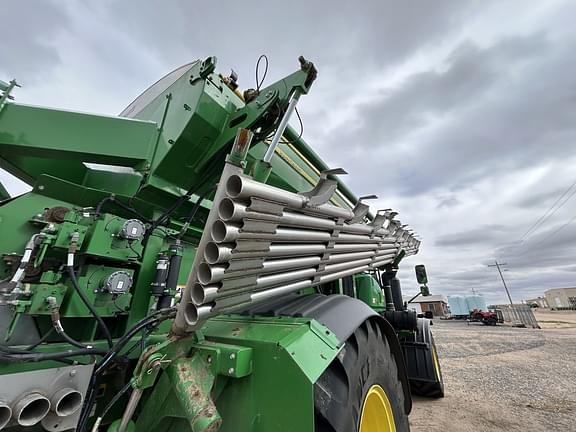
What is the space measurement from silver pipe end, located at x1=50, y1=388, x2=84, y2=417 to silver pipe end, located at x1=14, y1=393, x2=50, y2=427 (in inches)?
1.1

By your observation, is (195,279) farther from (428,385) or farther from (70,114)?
(428,385)

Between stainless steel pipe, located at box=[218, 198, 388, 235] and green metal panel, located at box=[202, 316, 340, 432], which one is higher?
stainless steel pipe, located at box=[218, 198, 388, 235]

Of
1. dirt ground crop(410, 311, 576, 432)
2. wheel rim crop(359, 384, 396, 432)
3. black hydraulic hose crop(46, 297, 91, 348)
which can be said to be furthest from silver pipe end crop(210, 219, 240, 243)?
dirt ground crop(410, 311, 576, 432)

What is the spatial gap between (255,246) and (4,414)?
1127 millimetres

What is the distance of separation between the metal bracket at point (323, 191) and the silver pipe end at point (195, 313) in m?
0.68

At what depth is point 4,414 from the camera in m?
1.01

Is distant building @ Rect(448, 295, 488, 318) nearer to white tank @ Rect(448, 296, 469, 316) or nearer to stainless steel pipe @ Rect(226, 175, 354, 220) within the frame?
white tank @ Rect(448, 296, 469, 316)

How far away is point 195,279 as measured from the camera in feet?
3.38

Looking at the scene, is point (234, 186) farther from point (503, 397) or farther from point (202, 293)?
point (503, 397)

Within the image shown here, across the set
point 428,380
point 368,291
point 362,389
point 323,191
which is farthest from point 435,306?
point 323,191

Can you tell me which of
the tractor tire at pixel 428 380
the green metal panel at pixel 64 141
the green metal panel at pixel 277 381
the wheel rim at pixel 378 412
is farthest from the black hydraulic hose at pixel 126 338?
the tractor tire at pixel 428 380

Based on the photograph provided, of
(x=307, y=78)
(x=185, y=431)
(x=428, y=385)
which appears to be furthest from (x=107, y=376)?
(x=428, y=385)

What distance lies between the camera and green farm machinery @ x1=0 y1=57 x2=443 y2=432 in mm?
1057

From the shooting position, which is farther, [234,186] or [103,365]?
[103,365]
